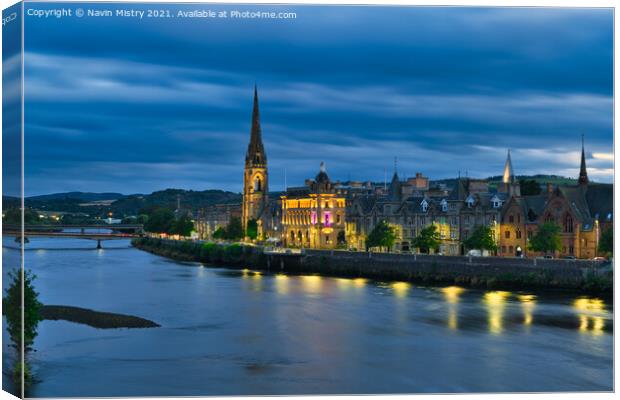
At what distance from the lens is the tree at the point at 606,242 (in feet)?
135

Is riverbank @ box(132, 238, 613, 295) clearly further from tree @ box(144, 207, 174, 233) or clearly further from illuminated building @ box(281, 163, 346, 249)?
tree @ box(144, 207, 174, 233)

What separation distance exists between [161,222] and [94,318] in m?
80.4

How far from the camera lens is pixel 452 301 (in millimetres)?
37562

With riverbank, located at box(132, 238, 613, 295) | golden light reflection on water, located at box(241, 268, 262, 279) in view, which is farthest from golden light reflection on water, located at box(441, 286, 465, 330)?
golden light reflection on water, located at box(241, 268, 262, 279)

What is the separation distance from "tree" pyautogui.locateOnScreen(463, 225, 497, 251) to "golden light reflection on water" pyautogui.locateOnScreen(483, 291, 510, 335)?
10.1 m

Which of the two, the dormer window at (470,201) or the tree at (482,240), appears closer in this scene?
the tree at (482,240)

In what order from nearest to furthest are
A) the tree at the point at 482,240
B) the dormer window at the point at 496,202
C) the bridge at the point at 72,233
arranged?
the bridge at the point at 72,233
the tree at the point at 482,240
the dormer window at the point at 496,202

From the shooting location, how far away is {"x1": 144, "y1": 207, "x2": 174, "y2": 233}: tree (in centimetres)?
11019

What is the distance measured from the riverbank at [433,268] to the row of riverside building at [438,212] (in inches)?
185

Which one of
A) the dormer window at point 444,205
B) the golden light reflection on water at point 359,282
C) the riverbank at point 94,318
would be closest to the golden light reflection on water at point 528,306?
the golden light reflection on water at point 359,282

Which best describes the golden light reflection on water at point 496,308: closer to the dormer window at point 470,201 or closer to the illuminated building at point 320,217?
the dormer window at point 470,201

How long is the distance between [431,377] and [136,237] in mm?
89630

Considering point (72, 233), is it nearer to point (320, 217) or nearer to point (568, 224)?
point (320, 217)

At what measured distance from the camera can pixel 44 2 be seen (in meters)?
17.2
